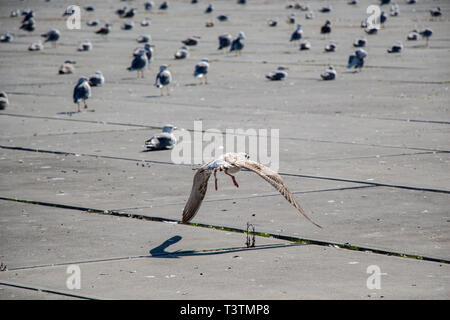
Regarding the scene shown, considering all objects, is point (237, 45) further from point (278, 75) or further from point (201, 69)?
point (201, 69)

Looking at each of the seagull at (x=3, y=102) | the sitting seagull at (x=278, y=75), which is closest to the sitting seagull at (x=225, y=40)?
the sitting seagull at (x=278, y=75)

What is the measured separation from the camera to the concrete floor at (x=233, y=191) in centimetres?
690

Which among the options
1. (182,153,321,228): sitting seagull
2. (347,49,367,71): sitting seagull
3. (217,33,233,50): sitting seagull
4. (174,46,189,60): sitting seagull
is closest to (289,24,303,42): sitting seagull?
(217,33,233,50): sitting seagull

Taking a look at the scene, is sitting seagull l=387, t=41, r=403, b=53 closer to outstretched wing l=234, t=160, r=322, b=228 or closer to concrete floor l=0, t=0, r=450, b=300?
concrete floor l=0, t=0, r=450, b=300

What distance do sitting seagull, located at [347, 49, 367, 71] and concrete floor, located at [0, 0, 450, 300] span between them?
1.76 ft

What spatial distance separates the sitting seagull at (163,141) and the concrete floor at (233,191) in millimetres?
136

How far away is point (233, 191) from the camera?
1007 cm

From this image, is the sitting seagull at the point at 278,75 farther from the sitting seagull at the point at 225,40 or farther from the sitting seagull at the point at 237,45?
the sitting seagull at the point at 225,40

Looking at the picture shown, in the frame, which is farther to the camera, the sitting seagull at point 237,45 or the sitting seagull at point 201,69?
the sitting seagull at point 237,45

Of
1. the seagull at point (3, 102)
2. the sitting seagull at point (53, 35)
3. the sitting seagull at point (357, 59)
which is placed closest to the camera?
the seagull at point (3, 102)

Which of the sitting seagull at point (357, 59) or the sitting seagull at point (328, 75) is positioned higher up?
the sitting seagull at point (357, 59)

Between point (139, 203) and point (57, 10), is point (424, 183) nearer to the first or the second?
point (139, 203)

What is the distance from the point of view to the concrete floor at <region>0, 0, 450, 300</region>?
6902mm

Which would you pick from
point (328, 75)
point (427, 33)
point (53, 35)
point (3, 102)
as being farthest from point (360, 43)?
point (3, 102)
